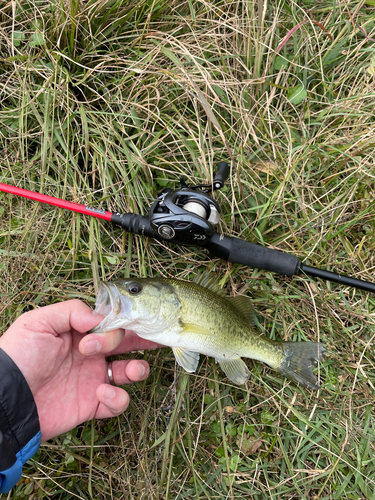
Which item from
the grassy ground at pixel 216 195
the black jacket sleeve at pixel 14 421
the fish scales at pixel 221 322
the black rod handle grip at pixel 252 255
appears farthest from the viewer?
the grassy ground at pixel 216 195

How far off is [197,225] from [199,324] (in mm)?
703

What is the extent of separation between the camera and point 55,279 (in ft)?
10.1

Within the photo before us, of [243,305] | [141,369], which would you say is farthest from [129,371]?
[243,305]

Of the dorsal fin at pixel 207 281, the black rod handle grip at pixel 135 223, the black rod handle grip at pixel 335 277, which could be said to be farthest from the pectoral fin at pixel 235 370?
the black rod handle grip at pixel 135 223

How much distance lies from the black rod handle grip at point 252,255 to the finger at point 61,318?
3.47 feet

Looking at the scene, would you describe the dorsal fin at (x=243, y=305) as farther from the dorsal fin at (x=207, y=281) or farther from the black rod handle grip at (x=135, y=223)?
the black rod handle grip at (x=135, y=223)

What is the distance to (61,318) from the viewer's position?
2.41 meters

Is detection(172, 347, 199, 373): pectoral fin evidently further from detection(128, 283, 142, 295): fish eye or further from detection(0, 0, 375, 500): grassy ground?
detection(128, 283, 142, 295): fish eye

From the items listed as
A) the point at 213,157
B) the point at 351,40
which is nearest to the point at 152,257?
the point at 213,157

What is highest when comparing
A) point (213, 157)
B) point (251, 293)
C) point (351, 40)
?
point (351, 40)

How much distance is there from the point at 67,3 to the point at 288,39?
2.04 m

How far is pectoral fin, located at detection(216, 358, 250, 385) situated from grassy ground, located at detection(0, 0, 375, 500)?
0.78 ft

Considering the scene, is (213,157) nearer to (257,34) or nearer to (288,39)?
(257,34)

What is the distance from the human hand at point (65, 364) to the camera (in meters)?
2.32
